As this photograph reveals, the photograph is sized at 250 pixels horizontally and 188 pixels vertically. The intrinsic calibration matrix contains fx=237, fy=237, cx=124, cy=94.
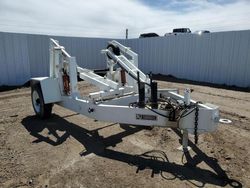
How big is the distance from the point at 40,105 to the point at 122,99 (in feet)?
6.69

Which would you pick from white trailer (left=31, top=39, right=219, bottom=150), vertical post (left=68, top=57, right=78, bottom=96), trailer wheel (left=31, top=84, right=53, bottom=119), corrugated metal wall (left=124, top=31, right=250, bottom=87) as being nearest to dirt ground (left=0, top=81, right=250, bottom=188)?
trailer wheel (left=31, top=84, right=53, bottom=119)

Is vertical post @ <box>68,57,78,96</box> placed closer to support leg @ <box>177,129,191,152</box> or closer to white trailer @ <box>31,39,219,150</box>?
white trailer @ <box>31,39,219,150</box>

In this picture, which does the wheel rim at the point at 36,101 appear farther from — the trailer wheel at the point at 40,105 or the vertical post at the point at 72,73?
the vertical post at the point at 72,73

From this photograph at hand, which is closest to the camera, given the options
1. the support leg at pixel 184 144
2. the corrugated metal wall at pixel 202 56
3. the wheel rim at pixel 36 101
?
the support leg at pixel 184 144

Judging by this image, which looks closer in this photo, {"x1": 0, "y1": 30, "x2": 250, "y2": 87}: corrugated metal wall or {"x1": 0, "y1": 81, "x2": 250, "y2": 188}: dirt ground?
{"x1": 0, "y1": 81, "x2": 250, "y2": 188}: dirt ground

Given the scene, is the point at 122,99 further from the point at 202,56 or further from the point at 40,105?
the point at 202,56

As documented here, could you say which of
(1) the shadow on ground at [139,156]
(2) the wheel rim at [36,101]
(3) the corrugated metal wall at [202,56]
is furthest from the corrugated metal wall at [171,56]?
(1) the shadow on ground at [139,156]

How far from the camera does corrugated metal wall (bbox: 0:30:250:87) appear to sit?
9781 mm

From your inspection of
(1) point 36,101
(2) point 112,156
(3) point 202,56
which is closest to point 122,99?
(2) point 112,156

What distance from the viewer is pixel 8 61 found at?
32.4ft

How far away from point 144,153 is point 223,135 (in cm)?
170

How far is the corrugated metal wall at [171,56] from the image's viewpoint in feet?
32.1

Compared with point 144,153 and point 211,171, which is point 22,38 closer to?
point 144,153

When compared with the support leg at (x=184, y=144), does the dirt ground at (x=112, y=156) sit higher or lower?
lower
